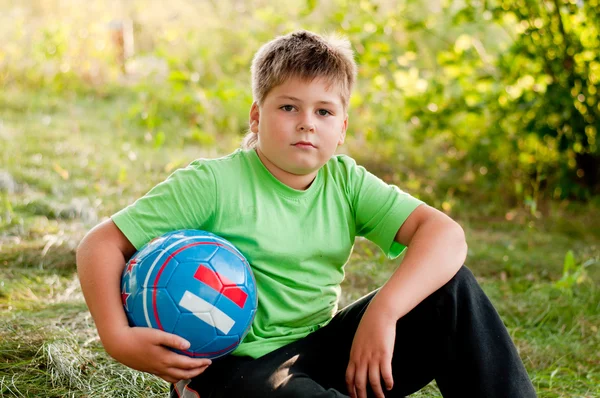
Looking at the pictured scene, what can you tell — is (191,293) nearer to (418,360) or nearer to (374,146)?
(418,360)

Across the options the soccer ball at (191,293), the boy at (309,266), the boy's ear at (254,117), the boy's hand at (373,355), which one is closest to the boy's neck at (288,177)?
the boy at (309,266)

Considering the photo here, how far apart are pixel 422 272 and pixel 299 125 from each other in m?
0.58

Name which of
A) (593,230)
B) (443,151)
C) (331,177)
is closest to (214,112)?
(443,151)

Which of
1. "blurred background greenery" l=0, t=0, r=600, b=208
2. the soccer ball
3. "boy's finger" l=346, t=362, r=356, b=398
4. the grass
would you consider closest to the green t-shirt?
the soccer ball

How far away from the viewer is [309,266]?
7.13 feet

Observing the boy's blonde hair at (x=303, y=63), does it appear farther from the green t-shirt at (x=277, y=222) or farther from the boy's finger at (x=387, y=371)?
the boy's finger at (x=387, y=371)

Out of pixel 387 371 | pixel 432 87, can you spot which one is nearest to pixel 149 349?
pixel 387 371

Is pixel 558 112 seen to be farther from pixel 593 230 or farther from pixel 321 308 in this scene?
pixel 321 308

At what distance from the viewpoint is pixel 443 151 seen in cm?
750

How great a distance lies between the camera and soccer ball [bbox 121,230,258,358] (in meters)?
1.87

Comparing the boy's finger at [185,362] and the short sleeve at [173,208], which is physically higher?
the short sleeve at [173,208]

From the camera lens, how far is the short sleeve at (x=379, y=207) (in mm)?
2264

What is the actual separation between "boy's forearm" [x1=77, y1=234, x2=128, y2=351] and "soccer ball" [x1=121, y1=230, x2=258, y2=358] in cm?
3

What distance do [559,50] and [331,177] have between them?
13.9ft
